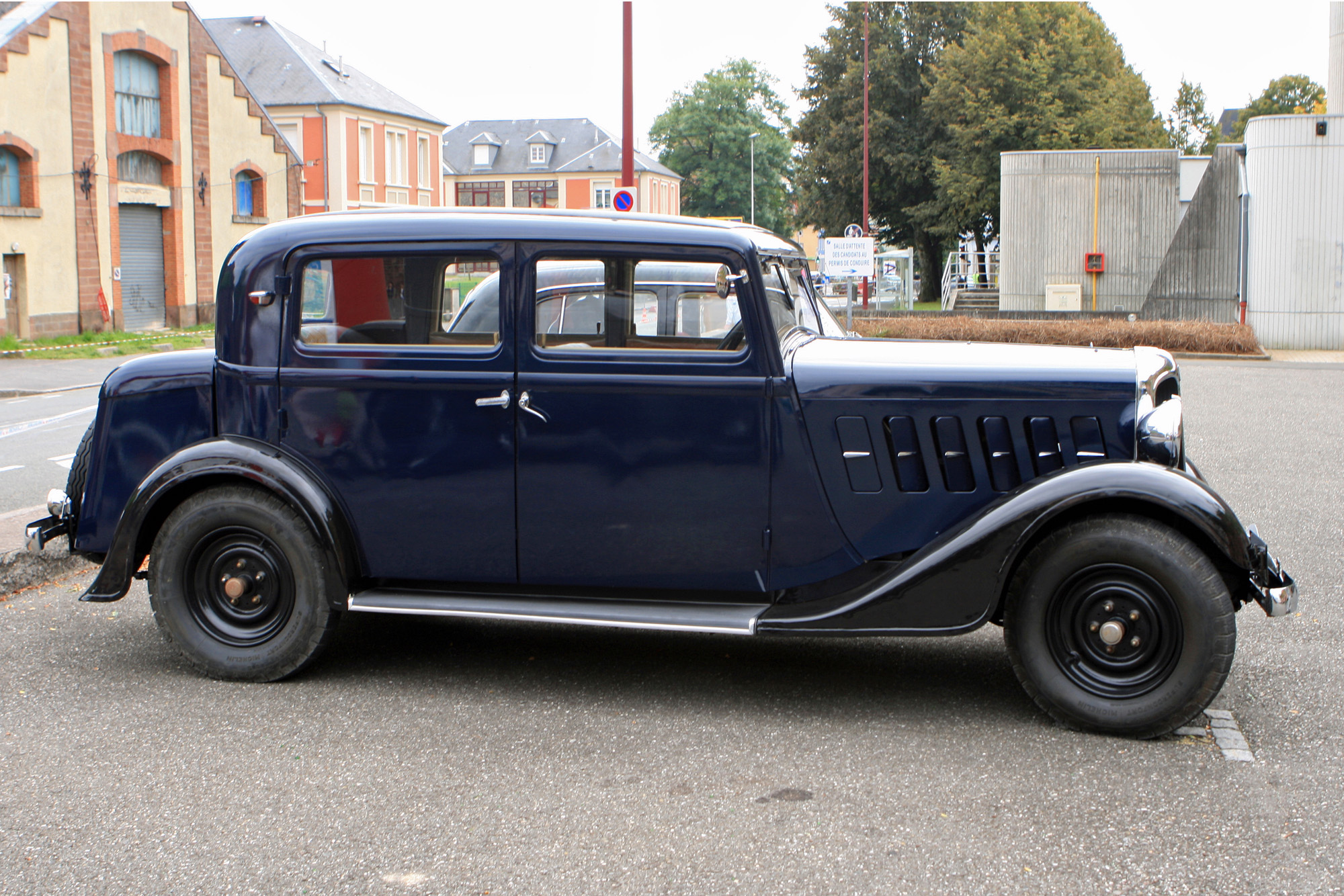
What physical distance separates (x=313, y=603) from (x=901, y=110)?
45991 millimetres

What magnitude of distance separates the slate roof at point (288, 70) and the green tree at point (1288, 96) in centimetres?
4874

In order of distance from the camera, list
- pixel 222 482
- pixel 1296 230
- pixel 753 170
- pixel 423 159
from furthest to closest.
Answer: pixel 753 170 < pixel 423 159 < pixel 1296 230 < pixel 222 482

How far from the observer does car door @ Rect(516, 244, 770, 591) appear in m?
4.46

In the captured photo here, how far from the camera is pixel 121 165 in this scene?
30453 mm

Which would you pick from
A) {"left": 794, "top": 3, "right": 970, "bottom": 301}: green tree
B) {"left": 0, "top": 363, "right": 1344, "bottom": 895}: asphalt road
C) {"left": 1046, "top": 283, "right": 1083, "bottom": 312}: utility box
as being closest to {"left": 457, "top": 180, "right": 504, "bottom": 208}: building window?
{"left": 794, "top": 3, "right": 970, "bottom": 301}: green tree

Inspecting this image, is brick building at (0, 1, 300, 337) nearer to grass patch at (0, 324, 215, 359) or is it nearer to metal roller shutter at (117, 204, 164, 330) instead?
metal roller shutter at (117, 204, 164, 330)

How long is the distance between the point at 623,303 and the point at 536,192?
247 feet

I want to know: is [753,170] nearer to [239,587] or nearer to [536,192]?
[536,192]

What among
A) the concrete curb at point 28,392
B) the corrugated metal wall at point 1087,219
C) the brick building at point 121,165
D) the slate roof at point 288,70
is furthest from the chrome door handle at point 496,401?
the slate roof at point 288,70

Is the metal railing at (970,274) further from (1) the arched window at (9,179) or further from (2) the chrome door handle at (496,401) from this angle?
(2) the chrome door handle at (496,401)

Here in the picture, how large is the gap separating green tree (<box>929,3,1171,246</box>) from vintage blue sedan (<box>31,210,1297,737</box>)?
38.1 metres

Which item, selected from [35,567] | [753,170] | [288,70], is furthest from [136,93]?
[753,170]

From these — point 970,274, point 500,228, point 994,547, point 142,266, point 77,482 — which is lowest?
point 994,547

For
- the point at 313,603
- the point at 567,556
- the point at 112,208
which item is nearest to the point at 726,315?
the point at 567,556
